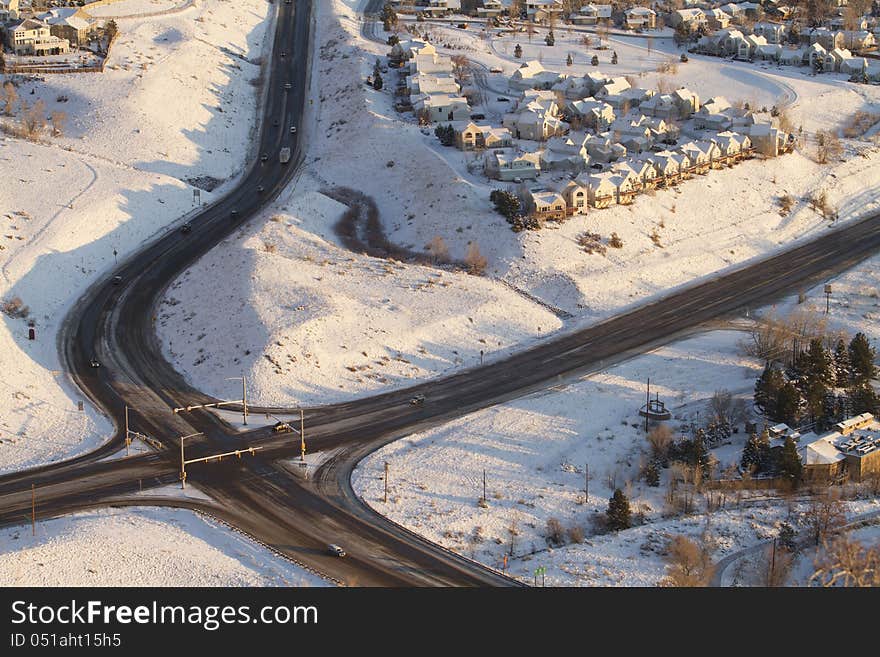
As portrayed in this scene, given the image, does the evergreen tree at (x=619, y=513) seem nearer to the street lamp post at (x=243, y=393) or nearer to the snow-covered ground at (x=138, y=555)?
the snow-covered ground at (x=138, y=555)

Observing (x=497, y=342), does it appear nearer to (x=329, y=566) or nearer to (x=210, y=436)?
(x=210, y=436)

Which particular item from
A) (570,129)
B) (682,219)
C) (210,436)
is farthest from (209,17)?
(210,436)

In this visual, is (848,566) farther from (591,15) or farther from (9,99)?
(591,15)

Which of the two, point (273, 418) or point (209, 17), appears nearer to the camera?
point (273, 418)

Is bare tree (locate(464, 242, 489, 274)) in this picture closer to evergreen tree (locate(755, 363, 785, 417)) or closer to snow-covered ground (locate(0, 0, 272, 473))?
snow-covered ground (locate(0, 0, 272, 473))

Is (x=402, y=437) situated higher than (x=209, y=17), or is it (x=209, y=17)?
(x=209, y=17)

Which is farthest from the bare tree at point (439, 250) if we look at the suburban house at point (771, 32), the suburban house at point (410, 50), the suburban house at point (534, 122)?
the suburban house at point (771, 32)
